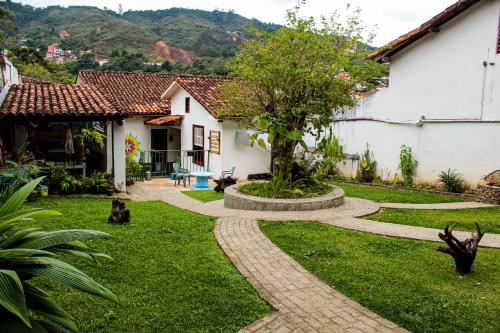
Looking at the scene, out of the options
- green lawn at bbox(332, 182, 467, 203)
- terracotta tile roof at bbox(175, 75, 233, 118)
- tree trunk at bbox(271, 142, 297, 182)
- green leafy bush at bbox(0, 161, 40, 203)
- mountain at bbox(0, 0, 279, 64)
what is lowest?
green lawn at bbox(332, 182, 467, 203)

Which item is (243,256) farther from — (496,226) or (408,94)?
(408,94)

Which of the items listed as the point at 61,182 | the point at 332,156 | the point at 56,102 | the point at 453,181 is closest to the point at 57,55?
the point at 56,102

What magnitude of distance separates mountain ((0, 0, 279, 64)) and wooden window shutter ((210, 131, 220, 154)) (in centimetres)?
3102

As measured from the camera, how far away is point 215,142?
19.8 metres

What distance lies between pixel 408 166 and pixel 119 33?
48.6 m

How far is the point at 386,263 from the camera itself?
22.5ft

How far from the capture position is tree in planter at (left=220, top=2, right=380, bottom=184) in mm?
11734

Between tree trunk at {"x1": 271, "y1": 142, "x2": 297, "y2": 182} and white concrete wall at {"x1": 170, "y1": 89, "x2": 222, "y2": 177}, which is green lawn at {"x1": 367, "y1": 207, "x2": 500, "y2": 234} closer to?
tree trunk at {"x1": 271, "y1": 142, "x2": 297, "y2": 182}

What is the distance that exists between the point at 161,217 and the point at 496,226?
728cm

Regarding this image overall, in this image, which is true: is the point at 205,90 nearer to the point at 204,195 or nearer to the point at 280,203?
the point at 204,195

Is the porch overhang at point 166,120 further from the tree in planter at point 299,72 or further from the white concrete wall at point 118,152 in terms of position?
the tree in planter at point 299,72

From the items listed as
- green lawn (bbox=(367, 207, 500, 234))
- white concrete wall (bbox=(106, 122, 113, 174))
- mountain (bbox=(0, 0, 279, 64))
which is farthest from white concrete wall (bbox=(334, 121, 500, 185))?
mountain (bbox=(0, 0, 279, 64))

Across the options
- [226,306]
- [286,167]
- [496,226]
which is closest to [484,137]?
[496,226]

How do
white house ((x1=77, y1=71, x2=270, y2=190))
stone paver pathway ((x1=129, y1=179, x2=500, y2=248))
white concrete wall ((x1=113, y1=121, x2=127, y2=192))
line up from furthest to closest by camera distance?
1. white house ((x1=77, y1=71, x2=270, y2=190))
2. white concrete wall ((x1=113, y1=121, x2=127, y2=192))
3. stone paver pathway ((x1=129, y1=179, x2=500, y2=248))
